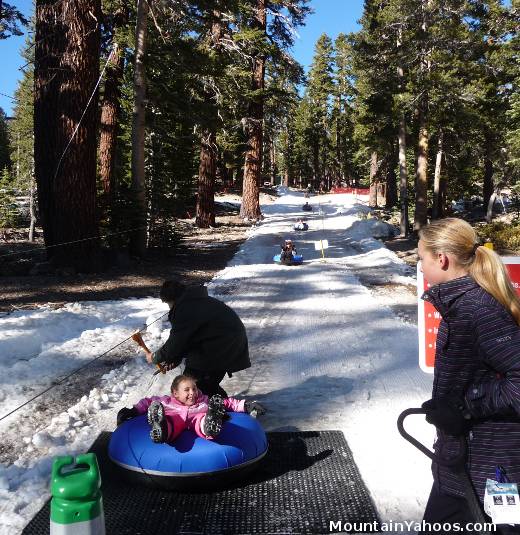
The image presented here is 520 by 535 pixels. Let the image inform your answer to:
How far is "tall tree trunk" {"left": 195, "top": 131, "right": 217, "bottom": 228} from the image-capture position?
27266mm

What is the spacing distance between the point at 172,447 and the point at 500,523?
2784mm

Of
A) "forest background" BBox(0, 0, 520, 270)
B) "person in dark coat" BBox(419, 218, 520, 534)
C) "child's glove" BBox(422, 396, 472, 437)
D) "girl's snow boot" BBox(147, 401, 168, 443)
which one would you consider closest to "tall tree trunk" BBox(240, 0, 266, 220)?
"forest background" BBox(0, 0, 520, 270)

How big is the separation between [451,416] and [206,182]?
25.7m

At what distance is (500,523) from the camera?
7.54ft

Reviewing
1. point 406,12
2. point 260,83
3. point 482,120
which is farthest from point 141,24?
point 482,120

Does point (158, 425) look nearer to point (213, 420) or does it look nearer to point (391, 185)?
point (213, 420)

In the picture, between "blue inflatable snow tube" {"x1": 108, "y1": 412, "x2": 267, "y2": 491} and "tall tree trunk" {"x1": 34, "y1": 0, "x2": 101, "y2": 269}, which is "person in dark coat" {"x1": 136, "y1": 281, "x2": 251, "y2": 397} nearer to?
"blue inflatable snow tube" {"x1": 108, "y1": 412, "x2": 267, "y2": 491}

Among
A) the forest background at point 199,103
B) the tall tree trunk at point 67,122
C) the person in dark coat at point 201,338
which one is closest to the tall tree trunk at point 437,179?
the forest background at point 199,103

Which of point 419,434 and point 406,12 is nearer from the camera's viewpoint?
point 419,434

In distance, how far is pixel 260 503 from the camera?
4.23 metres

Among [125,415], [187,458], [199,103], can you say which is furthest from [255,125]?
[187,458]

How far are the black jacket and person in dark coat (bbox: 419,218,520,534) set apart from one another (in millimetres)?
3057

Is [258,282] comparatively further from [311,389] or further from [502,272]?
[502,272]

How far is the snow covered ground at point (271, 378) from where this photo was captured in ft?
15.4
